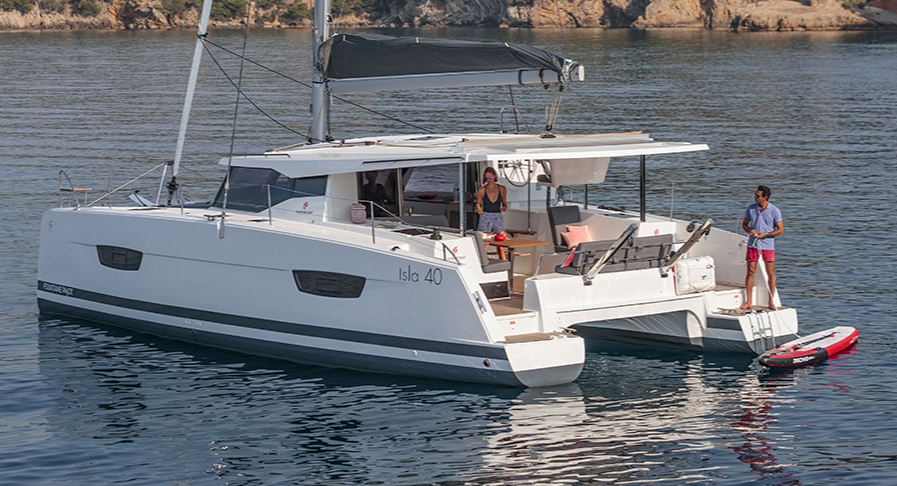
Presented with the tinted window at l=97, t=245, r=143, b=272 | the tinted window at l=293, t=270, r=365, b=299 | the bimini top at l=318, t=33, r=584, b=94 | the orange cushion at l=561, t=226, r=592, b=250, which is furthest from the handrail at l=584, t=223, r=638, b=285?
the tinted window at l=97, t=245, r=143, b=272

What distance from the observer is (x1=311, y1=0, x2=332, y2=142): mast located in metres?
18.6

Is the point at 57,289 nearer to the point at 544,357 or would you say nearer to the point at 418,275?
the point at 418,275

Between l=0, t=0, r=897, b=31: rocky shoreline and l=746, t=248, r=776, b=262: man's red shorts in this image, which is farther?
l=0, t=0, r=897, b=31: rocky shoreline

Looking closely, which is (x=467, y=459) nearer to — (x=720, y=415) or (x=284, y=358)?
(x=720, y=415)

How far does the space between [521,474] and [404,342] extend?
10.8 ft

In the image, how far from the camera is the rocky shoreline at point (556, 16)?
347 feet

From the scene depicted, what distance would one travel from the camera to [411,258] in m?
15.5

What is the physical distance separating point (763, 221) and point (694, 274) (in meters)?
1.33

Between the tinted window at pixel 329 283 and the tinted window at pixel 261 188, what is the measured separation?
1508mm

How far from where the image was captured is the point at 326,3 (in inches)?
731

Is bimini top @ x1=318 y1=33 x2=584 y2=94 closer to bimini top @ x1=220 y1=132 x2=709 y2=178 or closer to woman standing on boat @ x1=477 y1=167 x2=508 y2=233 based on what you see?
bimini top @ x1=220 y1=132 x2=709 y2=178

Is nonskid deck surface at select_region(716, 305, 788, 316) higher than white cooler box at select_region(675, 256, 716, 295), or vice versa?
white cooler box at select_region(675, 256, 716, 295)

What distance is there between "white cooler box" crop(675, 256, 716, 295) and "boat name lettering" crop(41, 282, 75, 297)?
9247 millimetres

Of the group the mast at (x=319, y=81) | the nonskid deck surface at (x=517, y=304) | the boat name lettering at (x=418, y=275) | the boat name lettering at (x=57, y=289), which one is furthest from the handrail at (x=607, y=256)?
the boat name lettering at (x=57, y=289)
